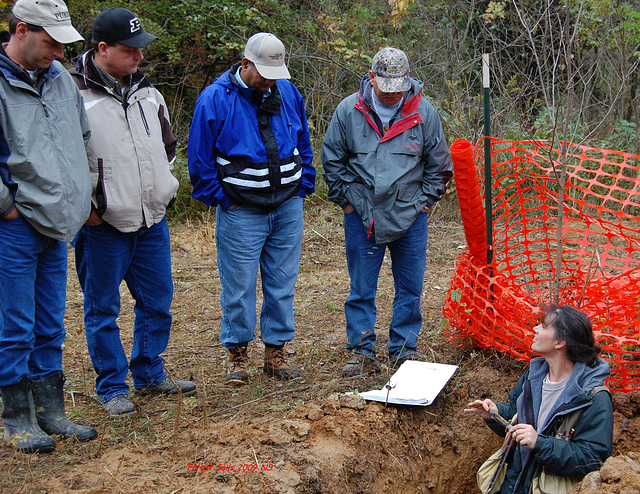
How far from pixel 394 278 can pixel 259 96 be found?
4.77 feet

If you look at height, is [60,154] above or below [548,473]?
above

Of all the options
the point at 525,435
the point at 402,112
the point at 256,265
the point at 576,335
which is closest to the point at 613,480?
the point at 525,435

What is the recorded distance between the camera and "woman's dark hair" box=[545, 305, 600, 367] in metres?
3.06

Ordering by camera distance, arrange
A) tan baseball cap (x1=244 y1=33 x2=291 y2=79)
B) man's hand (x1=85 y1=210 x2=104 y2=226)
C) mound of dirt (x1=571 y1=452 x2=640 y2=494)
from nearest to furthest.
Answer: mound of dirt (x1=571 y1=452 x2=640 y2=494)
man's hand (x1=85 y1=210 x2=104 y2=226)
tan baseball cap (x1=244 y1=33 x2=291 y2=79)

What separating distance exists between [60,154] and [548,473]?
2.79m

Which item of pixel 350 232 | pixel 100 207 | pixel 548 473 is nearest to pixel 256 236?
pixel 350 232

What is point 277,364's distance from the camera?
4.36 metres

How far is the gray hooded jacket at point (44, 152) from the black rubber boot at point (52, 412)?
80 centimetres

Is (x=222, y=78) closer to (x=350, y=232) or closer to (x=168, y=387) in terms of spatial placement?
(x=350, y=232)

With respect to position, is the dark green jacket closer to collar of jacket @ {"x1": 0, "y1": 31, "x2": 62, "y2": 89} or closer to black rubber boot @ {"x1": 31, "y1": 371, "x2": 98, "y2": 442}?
black rubber boot @ {"x1": 31, "y1": 371, "x2": 98, "y2": 442}

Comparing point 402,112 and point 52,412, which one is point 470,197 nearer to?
point 402,112

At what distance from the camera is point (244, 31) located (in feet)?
32.7

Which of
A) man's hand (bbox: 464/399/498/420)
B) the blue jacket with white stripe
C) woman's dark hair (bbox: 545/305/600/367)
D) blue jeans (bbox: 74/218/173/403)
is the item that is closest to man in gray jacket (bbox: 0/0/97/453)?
blue jeans (bbox: 74/218/173/403)

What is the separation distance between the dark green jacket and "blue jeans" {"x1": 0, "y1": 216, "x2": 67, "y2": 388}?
7.98ft
